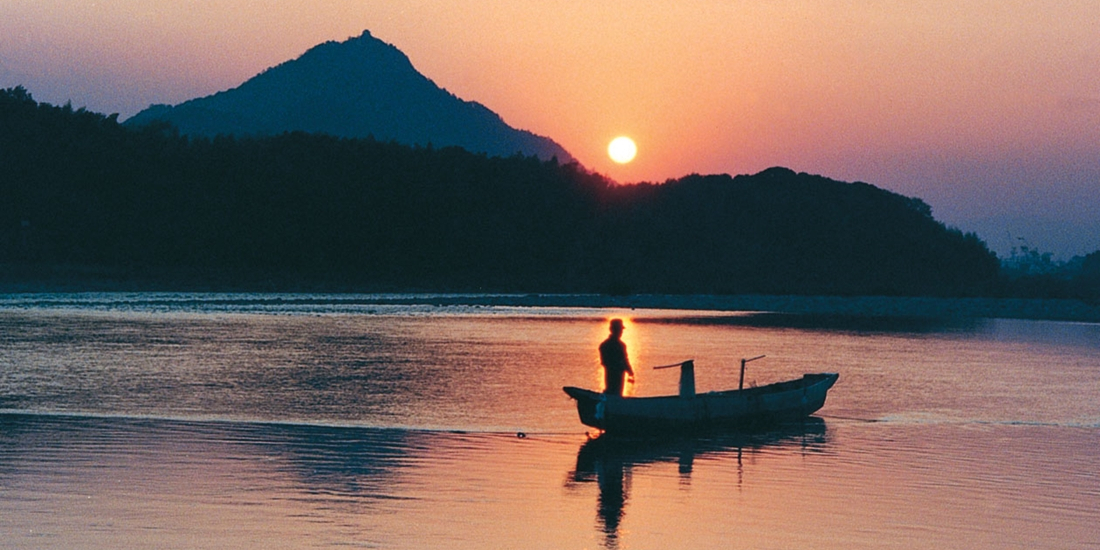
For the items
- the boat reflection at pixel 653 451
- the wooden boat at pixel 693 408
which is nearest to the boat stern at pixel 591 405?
the wooden boat at pixel 693 408

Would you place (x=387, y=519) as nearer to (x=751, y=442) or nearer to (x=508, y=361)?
(x=751, y=442)

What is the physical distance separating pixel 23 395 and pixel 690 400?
1470cm

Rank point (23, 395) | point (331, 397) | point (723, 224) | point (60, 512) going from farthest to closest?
point (723, 224) → point (331, 397) → point (23, 395) → point (60, 512)

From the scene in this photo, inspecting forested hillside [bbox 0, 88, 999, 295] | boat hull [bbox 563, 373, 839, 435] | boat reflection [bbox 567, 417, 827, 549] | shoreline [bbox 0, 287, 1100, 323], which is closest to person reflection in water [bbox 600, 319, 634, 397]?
boat hull [bbox 563, 373, 839, 435]

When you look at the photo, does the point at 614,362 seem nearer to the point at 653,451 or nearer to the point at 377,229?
the point at 653,451

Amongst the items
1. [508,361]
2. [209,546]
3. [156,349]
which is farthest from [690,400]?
[156,349]

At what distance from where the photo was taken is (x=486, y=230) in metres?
146

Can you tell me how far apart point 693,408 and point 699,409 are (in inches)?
7.2

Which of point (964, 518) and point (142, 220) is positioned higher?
point (142, 220)

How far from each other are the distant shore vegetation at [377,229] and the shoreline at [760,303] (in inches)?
377

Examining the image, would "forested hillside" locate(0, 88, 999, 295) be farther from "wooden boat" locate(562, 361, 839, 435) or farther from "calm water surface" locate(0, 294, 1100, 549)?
"wooden boat" locate(562, 361, 839, 435)

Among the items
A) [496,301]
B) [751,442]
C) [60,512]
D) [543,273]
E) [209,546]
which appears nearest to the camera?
[209,546]

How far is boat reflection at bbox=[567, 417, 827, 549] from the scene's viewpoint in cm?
1836

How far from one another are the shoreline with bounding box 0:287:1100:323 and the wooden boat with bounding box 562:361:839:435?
6667cm
